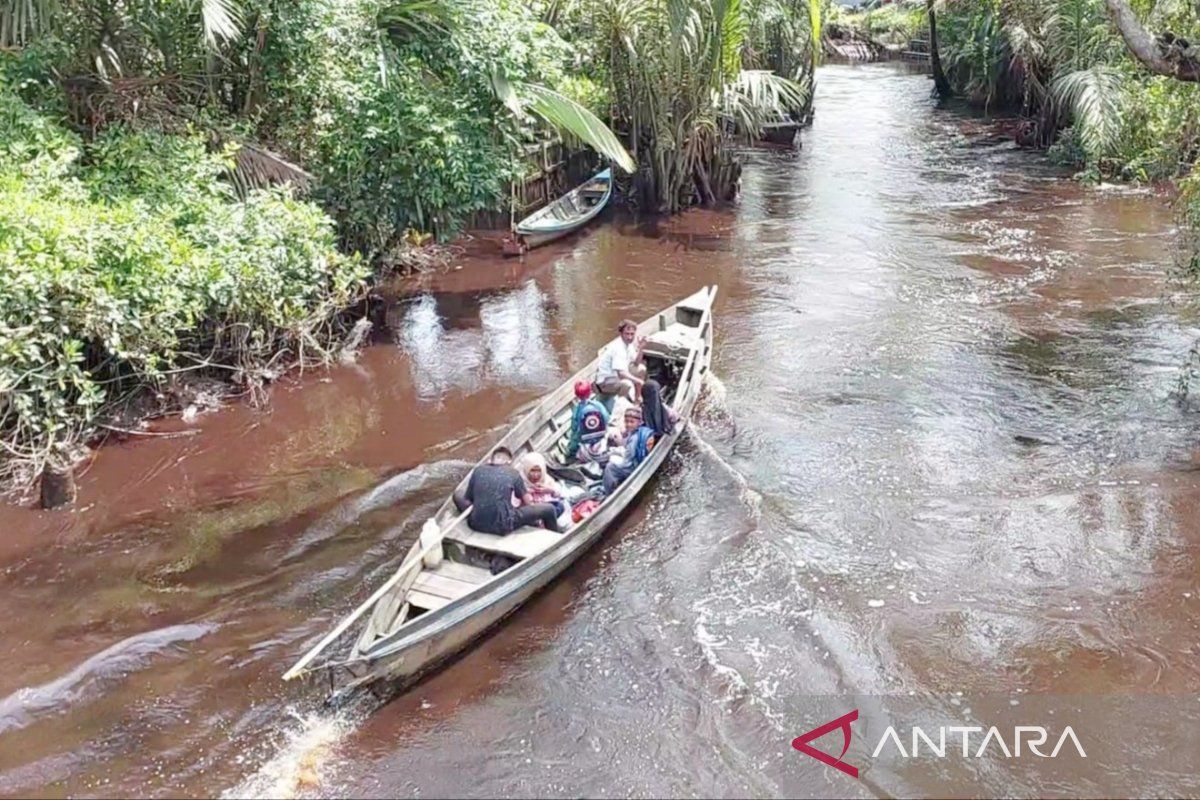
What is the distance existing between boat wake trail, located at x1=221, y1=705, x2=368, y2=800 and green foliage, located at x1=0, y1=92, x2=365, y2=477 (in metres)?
4.35

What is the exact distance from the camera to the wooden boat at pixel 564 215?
56.0 feet

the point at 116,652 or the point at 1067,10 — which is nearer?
the point at 116,652

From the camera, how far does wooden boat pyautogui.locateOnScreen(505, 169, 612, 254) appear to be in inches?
672

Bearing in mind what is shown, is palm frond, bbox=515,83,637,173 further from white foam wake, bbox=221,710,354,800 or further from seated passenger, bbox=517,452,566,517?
white foam wake, bbox=221,710,354,800

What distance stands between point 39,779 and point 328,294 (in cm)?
709

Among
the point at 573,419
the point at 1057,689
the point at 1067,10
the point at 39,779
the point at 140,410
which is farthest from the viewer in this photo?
the point at 1067,10

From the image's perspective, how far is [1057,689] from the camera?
22.7 ft

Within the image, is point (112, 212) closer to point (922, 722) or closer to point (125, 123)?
point (125, 123)

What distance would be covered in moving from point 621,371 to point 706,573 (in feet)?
8.83

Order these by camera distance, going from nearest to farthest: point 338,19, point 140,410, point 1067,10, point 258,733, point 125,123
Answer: point 258,733, point 140,410, point 125,123, point 338,19, point 1067,10

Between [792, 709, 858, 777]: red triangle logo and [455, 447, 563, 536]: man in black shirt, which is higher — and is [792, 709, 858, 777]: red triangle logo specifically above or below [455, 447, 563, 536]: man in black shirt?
below

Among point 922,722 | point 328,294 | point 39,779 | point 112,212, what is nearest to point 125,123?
point 112,212

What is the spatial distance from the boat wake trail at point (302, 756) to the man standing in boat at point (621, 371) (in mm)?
4322

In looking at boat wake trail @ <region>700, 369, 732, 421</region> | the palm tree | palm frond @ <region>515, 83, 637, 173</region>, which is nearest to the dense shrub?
palm frond @ <region>515, 83, 637, 173</region>
